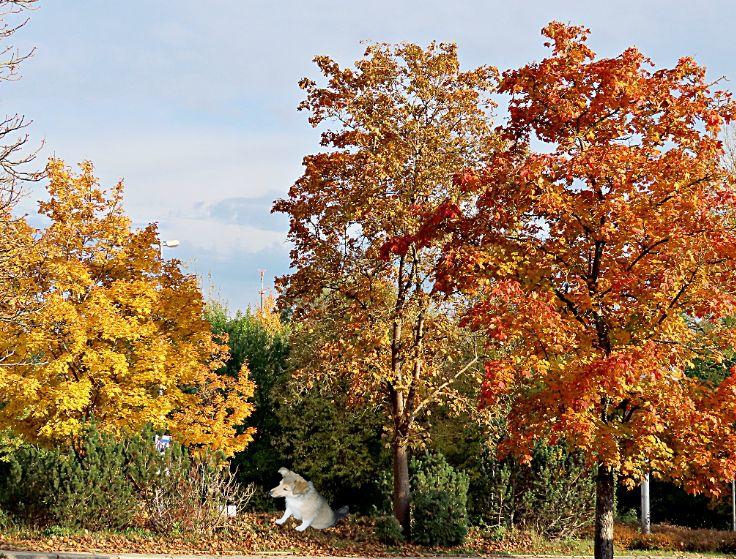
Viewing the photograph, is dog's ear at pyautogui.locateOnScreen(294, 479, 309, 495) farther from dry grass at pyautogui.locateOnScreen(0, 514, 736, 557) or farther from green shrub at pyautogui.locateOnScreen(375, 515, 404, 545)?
green shrub at pyautogui.locateOnScreen(375, 515, 404, 545)

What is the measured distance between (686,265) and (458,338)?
Result: 315 inches

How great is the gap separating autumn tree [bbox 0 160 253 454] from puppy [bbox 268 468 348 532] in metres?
1.98

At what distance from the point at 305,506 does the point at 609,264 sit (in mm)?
10530

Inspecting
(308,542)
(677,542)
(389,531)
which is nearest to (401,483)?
(389,531)

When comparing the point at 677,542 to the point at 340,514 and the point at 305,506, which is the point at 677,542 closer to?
the point at 340,514

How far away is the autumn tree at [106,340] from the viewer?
19.4m

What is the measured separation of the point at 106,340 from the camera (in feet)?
68.4

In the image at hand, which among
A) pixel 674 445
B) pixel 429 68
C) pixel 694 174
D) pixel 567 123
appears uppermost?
pixel 429 68

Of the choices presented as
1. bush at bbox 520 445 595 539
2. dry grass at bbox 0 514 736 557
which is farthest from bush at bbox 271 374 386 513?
bush at bbox 520 445 595 539

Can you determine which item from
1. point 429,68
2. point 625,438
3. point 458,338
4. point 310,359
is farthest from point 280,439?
point 625,438

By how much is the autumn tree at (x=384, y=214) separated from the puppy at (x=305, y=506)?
74.3 inches

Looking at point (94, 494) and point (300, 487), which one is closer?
point (94, 494)

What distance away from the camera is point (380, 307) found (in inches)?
759

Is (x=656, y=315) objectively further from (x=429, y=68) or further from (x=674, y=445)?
(x=429, y=68)
